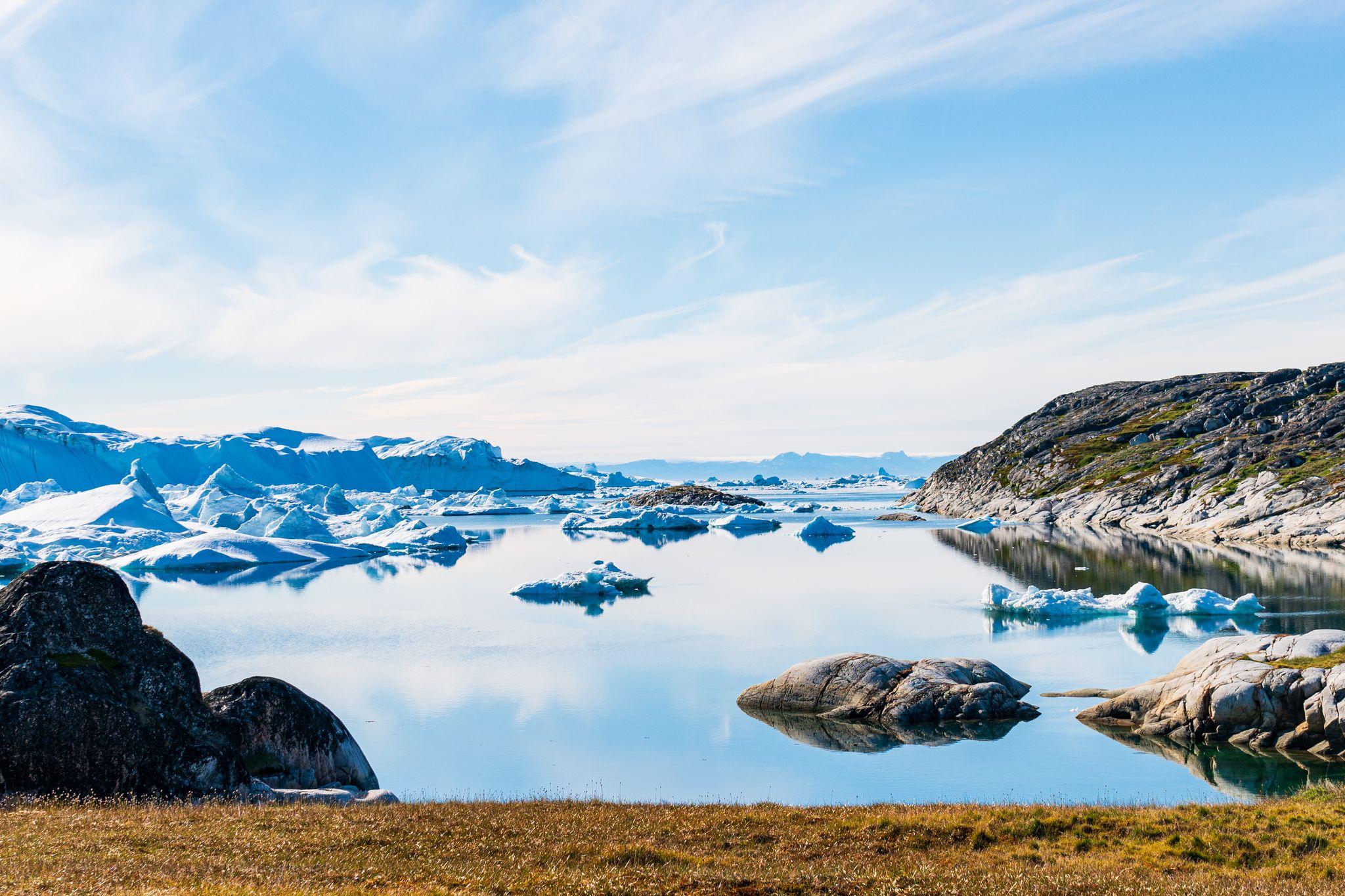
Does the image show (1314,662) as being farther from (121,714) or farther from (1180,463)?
(1180,463)

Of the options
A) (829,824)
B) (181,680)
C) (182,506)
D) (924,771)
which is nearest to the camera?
(829,824)

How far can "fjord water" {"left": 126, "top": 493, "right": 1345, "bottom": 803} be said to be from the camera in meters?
22.1

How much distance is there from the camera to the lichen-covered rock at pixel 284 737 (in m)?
19.3

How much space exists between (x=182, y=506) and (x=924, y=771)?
4271 inches

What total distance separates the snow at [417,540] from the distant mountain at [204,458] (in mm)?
56835

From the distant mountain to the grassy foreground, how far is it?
123168 mm

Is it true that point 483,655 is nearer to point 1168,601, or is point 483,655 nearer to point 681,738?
point 681,738

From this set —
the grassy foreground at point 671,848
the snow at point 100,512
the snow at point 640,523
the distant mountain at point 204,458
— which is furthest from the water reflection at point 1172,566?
the distant mountain at point 204,458

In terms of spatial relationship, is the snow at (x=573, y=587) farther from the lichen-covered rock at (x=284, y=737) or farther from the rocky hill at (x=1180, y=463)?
the rocky hill at (x=1180, y=463)

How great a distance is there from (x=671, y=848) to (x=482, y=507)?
147m

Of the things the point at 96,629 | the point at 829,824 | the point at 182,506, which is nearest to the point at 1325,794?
the point at 829,824

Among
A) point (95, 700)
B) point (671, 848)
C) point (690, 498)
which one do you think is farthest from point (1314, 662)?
point (690, 498)

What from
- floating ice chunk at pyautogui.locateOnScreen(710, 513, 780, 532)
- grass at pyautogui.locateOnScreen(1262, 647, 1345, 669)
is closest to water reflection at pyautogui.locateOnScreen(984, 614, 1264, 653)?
grass at pyautogui.locateOnScreen(1262, 647, 1345, 669)

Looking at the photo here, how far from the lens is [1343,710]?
22.6 meters
